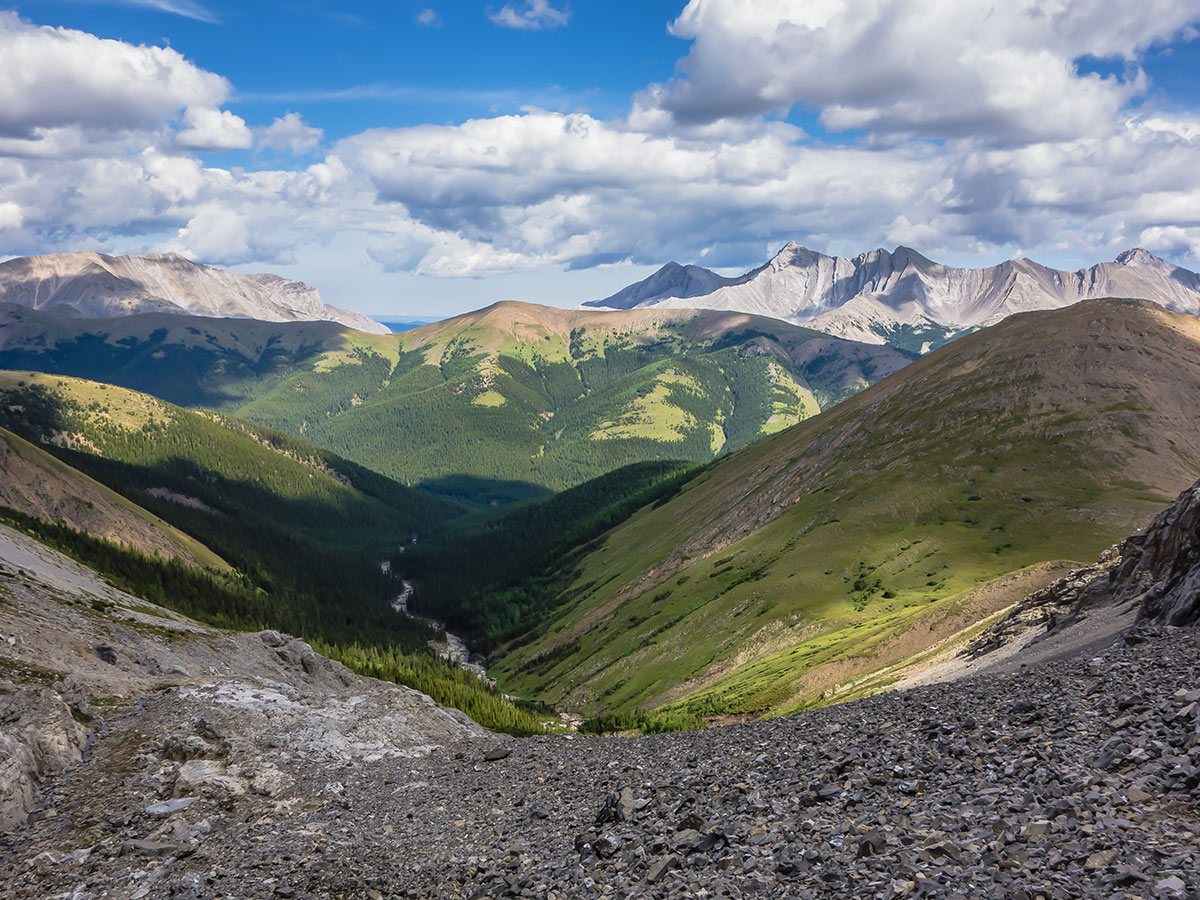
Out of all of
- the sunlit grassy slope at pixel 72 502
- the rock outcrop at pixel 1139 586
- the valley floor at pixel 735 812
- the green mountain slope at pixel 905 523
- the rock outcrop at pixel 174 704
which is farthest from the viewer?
the sunlit grassy slope at pixel 72 502

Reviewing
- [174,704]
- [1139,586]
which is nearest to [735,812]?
[174,704]

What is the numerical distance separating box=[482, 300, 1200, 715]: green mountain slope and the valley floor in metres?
40.1

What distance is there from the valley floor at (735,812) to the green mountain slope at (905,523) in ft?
131

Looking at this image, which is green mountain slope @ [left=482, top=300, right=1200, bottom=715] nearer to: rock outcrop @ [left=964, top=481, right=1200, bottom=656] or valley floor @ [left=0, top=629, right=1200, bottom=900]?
rock outcrop @ [left=964, top=481, right=1200, bottom=656]

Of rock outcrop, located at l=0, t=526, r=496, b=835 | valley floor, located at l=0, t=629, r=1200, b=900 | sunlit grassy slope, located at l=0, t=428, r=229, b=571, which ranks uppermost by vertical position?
sunlit grassy slope, located at l=0, t=428, r=229, b=571

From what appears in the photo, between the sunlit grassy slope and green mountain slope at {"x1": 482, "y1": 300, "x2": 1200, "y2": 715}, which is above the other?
the sunlit grassy slope

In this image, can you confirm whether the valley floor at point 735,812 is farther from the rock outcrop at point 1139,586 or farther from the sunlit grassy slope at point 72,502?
the sunlit grassy slope at point 72,502

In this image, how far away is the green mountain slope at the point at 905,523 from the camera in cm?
9206

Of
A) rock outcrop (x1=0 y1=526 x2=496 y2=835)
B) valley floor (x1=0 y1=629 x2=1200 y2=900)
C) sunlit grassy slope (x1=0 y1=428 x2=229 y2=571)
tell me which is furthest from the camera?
sunlit grassy slope (x1=0 y1=428 x2=229 y2=571)

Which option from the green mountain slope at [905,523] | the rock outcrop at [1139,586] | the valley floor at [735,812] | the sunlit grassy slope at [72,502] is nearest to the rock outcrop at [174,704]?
the valley floor at [735,812]

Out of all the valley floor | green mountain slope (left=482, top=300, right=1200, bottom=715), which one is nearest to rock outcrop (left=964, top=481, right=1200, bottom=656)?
the valley floor

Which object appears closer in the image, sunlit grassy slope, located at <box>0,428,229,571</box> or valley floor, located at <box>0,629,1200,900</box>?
valley floor, located at <box>0,629,1200,900</box>

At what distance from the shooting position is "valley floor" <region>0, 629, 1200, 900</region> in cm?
1786

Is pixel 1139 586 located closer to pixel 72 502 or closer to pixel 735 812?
pixel 735 812
